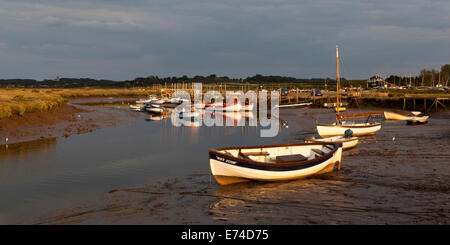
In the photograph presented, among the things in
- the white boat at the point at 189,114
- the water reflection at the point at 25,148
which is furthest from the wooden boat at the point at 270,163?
the white boat at the point at 189,114

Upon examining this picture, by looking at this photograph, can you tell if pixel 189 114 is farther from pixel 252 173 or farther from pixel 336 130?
pixel 252 173

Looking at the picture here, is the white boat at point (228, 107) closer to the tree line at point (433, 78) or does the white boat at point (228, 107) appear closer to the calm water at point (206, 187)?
the calm water at point (206, 187)

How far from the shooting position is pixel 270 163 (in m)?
19.1

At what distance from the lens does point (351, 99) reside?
81.0m

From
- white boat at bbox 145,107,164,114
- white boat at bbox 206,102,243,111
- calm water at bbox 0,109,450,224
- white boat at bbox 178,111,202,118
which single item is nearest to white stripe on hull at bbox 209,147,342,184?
calm water at bbox 0,109,450,224

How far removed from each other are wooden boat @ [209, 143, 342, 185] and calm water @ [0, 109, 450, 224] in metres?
0.52

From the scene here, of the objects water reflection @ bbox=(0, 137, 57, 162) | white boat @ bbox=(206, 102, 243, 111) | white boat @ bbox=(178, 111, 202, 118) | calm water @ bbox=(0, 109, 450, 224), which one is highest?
white boat @ bbox=(206, 102, 243, 111)

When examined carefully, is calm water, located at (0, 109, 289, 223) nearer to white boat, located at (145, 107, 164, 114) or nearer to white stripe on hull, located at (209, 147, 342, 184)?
white stripe on hull, located at (209, 147, 342, 184)

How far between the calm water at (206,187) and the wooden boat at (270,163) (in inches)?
20.5

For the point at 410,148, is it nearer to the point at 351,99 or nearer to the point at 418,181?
the point at 418,181

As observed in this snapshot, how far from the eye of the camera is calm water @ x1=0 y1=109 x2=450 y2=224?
15.5 meters

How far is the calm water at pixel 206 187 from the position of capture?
1545 cm

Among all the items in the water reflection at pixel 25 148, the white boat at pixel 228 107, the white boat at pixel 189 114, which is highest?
the white boat at pixel 228 107
